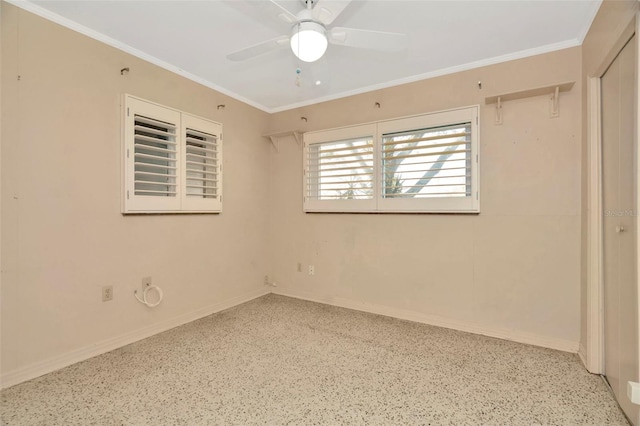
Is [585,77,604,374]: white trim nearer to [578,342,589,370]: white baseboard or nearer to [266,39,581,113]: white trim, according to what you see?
[578,342,589,370]: white baseboard

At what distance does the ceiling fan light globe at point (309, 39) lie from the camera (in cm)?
167

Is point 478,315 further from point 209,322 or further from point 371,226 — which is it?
point 209,322

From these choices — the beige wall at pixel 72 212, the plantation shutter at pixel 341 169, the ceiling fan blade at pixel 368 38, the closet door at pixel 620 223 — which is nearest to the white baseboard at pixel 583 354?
the closet door at pixel 620 223

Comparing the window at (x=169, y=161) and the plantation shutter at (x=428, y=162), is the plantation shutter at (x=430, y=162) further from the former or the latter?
the window at (x=169, y=161)

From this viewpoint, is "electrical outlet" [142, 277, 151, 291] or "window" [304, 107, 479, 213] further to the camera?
"window" [304, 107, 479, 213]

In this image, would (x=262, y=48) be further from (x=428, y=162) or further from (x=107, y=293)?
(x=107, y=293)

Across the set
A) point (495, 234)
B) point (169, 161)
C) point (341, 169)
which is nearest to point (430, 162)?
point (495, 234)

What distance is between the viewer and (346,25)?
88.4 inches

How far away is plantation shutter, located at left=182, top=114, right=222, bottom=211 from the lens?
3090mm

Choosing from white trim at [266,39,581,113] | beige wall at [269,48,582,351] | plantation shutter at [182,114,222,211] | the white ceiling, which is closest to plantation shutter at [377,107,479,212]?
beige wall at [269,48,582,351]

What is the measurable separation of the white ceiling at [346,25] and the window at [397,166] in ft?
1.74

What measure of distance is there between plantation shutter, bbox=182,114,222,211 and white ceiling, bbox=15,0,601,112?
0.51m

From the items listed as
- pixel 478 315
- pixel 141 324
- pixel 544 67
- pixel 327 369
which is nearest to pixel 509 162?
pixel 544 67

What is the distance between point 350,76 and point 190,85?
1.63 m
